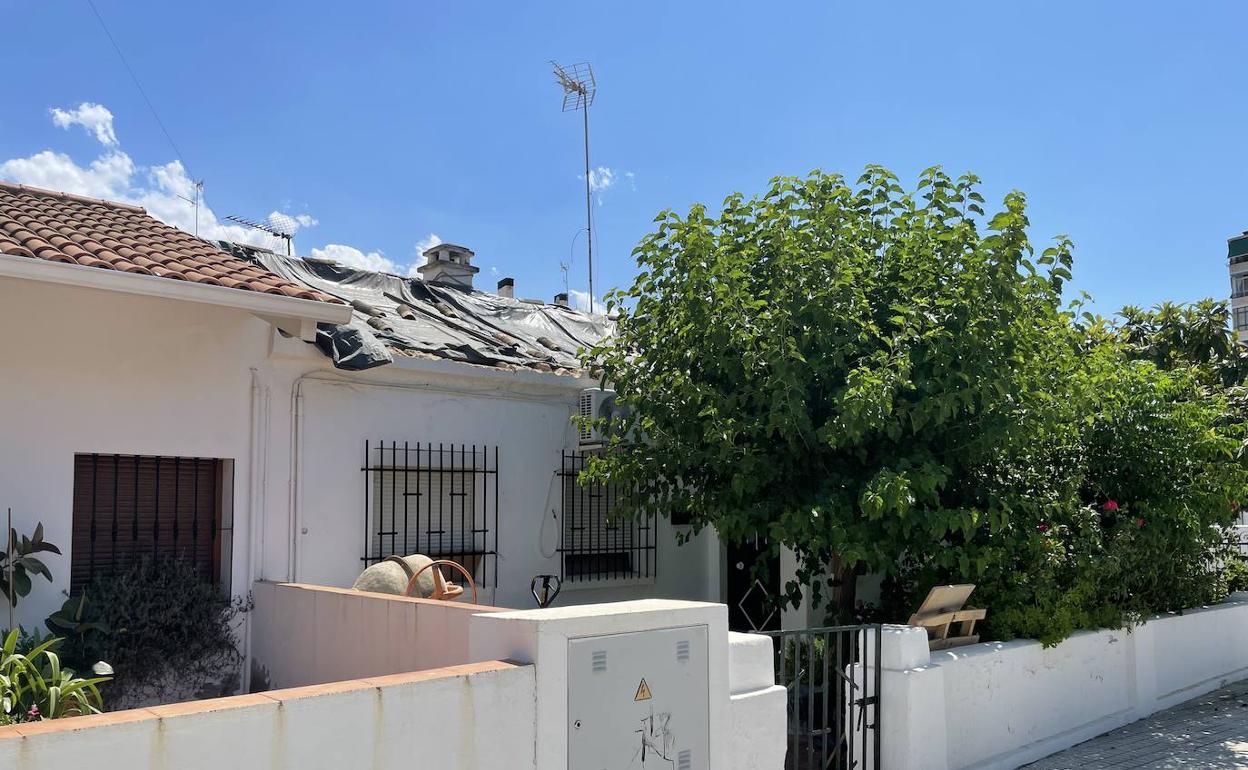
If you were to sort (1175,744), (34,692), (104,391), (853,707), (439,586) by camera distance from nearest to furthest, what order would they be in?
(34,692)
(439,586)
(853,707)
(104,391)
(1175,744)

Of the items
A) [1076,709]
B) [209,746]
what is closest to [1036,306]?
[1076,709]

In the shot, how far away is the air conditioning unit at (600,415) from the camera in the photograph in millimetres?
8680

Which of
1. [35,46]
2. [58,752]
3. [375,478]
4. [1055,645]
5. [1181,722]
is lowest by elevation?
[1181,722]

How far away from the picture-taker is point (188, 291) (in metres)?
6.27

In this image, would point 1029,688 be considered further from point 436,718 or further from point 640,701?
point 436,718

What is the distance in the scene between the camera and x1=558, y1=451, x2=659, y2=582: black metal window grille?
976 centimetres

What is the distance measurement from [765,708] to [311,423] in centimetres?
429

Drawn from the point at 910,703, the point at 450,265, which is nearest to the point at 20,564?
the point at 910,703

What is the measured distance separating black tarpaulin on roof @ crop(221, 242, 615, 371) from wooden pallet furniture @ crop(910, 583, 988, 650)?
415 cm

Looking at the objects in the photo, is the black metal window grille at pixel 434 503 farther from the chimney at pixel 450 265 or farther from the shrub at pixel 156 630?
the chimney at pixel 450 265

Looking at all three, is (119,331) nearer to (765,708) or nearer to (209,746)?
(209,746)

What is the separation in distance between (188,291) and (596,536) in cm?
493

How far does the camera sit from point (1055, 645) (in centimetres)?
797

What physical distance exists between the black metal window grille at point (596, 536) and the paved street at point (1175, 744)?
13.7 ft
